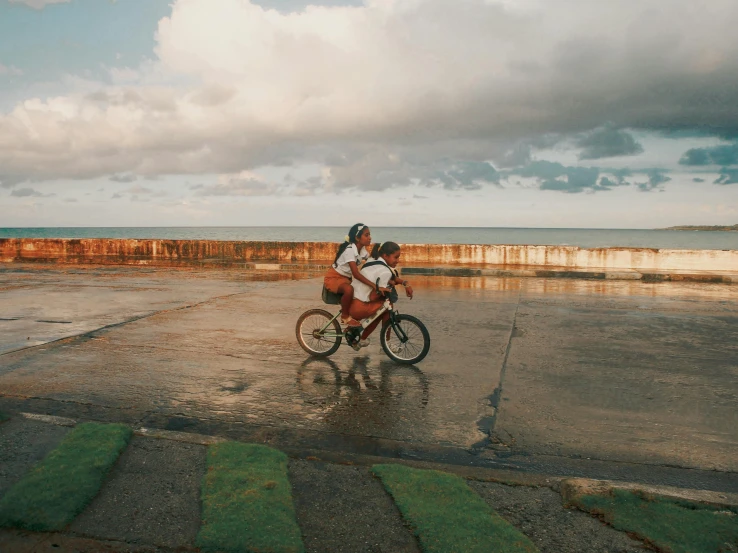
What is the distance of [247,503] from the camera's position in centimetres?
350

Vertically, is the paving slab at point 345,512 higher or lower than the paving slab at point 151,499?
lower

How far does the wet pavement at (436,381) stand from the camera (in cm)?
479

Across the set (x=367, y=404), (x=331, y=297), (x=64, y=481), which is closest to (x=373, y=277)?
(x=331, y=297)

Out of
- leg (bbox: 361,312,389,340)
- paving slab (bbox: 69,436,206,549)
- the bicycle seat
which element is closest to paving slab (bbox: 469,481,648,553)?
paving slab (bbox: 69,436,206,549)

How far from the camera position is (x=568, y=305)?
1300 centimetres

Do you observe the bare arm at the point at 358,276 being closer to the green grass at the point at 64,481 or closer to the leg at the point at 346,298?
the leg at the point at 346,298

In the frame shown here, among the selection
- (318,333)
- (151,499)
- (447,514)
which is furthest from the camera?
(318,333)

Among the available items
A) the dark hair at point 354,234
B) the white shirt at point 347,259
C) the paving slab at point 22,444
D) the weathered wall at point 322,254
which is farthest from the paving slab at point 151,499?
the weathered wall at point 322,254

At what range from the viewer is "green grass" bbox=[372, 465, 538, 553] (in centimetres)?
312

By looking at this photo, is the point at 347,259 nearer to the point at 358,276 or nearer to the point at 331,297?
the point at 358,276

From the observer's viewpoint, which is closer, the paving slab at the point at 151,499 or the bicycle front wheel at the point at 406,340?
the paving slab at the point at 151,499

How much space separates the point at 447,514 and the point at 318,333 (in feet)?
15.2

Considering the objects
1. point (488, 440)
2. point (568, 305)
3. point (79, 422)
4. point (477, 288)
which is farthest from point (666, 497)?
point (477, 288)

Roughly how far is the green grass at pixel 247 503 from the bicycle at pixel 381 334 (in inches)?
134
